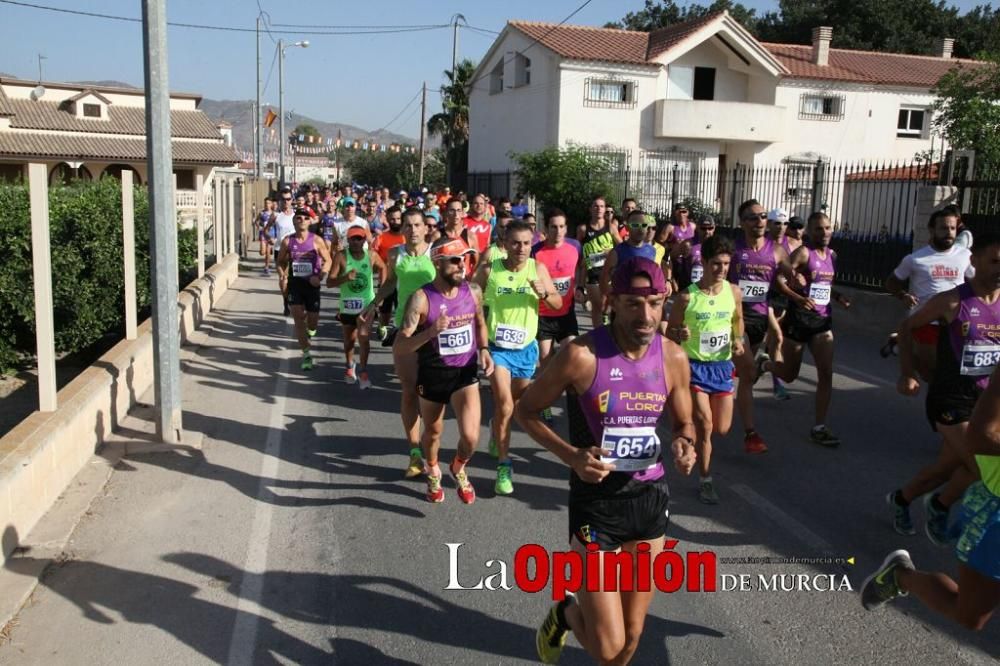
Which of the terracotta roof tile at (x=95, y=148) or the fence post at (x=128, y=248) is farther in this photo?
the terracotta roof tile at (x=95, y=148)

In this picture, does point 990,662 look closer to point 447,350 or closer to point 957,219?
point 447,350

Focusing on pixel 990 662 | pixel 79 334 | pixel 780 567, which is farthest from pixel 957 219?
pixel 79 334

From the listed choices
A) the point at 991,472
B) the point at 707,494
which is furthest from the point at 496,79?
the point at 991,472

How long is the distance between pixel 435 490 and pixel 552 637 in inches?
93.9

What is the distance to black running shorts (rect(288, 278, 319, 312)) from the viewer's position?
10.9 meters

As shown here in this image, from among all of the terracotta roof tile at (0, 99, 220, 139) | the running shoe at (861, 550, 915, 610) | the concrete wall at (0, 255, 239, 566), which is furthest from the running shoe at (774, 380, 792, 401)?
the terracotta roof tile at (0, 99, 220, 139)

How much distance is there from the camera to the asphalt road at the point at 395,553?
13.8 ft

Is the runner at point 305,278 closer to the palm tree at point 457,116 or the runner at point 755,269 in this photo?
the runner at point 755,269

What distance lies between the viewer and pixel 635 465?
3600mm

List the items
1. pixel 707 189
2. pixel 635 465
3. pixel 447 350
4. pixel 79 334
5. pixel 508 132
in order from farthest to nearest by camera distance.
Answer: pixel 508 132
pixel 707 189
pixel 79 334
pixel 447 350
pixel 635 465

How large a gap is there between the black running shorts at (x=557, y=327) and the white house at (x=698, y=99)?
22.7 meters

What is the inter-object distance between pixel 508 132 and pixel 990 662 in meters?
34.2

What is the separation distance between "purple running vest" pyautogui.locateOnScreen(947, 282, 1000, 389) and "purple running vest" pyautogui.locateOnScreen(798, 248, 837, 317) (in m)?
2.67

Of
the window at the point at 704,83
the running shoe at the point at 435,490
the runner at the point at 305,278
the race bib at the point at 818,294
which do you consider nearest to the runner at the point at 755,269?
the race bib at the point at 818,294
